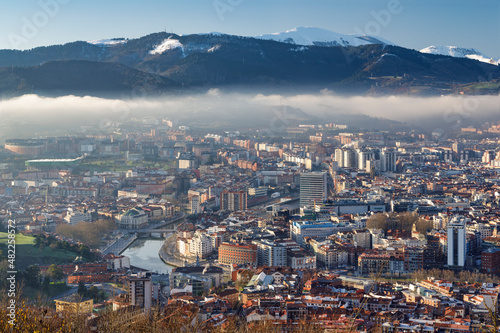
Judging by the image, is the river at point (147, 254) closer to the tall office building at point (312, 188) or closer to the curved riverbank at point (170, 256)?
the curved riverbank at point (170, 256)

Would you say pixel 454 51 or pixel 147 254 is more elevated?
pixel 454 51

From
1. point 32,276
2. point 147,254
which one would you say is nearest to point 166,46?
point 147,254

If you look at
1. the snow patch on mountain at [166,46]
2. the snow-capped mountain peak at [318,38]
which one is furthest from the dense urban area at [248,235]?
the snow-capped mountain peak at [318,38]

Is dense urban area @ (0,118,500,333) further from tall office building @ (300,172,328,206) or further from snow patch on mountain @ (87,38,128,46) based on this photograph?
snow patch on mountain @ (87,38,128,46)

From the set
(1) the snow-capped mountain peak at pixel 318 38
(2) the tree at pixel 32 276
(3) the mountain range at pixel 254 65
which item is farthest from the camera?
(1) the snow-capped mountain peak at pixel 318 38

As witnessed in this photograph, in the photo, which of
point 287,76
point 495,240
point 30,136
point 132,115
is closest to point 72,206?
point 495,240

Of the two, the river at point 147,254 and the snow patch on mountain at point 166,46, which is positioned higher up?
the snow patch on mountain at point 166,46

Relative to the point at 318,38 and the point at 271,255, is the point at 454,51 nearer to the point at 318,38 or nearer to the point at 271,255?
the point at 318,38
